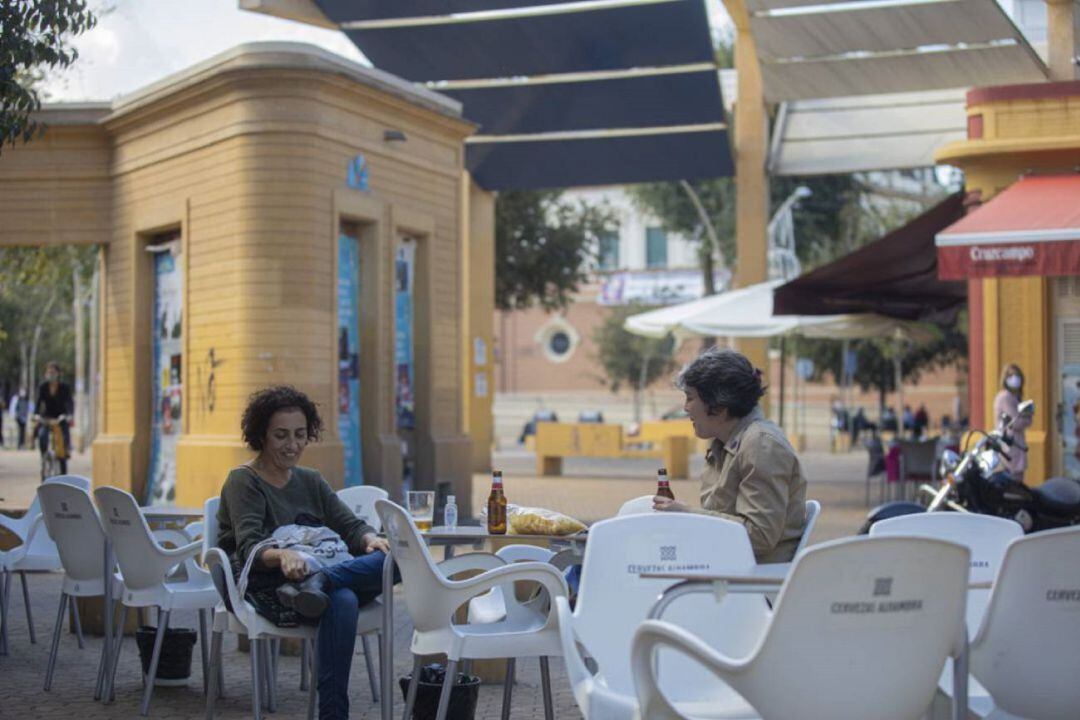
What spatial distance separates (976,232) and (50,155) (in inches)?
379

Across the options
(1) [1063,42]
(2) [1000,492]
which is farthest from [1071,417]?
(1) [1063,42]

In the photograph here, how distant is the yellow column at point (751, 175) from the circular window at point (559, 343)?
44958 mm

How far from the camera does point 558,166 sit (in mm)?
24266

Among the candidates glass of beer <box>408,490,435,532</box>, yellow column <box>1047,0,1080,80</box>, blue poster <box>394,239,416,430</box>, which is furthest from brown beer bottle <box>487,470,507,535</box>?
yellow column <box>1047,0,1080,80</box>

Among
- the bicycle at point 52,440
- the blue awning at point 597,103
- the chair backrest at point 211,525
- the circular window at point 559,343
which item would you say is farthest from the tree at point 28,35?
the circular window at point 559,343

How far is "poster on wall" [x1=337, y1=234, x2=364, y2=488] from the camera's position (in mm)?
15680

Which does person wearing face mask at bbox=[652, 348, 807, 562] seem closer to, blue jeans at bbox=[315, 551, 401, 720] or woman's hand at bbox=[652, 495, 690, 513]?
woman's hand at bbox=[652, 495, 690, 513]

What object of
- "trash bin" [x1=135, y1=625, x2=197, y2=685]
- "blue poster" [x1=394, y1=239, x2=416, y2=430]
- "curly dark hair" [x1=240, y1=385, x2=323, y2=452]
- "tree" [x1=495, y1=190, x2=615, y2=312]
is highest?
"tree" [x1=495, y1=190, x2=615, y2=312]

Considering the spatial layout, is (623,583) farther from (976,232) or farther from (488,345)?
(488,345)

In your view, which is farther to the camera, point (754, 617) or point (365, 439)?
point (365, 439)

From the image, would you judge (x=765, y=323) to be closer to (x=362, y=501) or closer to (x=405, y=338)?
(x=405, y=338)

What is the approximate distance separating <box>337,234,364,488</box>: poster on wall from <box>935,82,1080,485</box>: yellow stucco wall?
235 inches

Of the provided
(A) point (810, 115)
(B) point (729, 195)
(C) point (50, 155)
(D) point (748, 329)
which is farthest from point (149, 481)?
(B) point (729, 195)

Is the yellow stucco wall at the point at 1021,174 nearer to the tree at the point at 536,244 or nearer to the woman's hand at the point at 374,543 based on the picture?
the woman's hand at the point at 374,543
